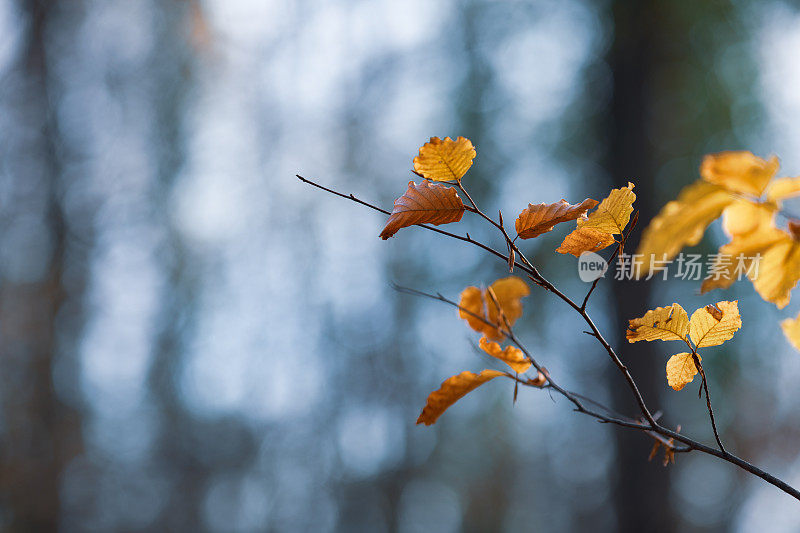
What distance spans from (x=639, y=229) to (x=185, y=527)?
3529 mm

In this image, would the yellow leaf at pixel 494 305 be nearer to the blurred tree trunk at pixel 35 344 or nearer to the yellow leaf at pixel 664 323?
the yellow leaf at pixel 664 323

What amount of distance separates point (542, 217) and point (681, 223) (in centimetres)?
14

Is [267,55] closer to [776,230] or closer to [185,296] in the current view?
[185,296]

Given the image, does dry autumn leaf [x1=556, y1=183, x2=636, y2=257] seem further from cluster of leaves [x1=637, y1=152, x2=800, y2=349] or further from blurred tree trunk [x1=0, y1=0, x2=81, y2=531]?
blurred tree trunk [x1=0, y1=0, x2=81, y2=531]

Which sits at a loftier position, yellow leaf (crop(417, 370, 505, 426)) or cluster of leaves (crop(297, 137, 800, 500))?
cluster of leaves (crop(297, 137, 800, 500))

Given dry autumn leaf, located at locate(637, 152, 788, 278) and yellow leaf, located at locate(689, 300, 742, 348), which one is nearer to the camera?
dry autumn leaf, located at locate(637, 152, 788, 278)

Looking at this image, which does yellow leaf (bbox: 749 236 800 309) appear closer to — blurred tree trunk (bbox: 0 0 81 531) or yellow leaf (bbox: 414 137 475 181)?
yellow leaf (bbox: 414 137 475 181)

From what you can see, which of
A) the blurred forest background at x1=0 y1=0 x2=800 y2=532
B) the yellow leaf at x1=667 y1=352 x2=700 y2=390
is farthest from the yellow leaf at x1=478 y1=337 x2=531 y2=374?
the blurred forest background at x1=0 y1=0 x2=800 y2=532

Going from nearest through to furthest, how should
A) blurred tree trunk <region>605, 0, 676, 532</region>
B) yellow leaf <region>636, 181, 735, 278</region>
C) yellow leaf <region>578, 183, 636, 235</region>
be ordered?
yellow leaf <region>636, 181, 735, 278</region>, yellow leaf <region>578, 183, 636, 235</region>, blurred tree trunk <region>605, 0, 676, 532</region>

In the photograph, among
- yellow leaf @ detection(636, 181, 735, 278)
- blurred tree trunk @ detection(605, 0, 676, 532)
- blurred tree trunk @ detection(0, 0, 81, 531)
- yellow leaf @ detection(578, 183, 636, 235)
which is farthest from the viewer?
blurred tree trunk @ detection(0, 0, 81, 531)

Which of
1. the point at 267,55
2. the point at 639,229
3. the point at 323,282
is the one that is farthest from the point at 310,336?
the point at 639,229

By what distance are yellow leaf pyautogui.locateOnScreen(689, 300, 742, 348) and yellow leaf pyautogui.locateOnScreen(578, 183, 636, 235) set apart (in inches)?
3.3

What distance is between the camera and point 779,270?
0.23 m

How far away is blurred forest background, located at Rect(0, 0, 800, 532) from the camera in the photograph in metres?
2.51
